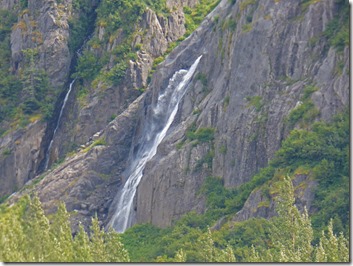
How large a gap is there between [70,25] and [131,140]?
1854cm

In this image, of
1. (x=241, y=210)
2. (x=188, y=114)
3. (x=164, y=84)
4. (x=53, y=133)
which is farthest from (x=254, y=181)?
(x=53, y=133)

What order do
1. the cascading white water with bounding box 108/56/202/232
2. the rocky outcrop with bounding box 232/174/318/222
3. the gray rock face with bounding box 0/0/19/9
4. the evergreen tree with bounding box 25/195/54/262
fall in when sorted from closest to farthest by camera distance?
1. the evergreen tree with bounding box 25/195/54/262
2. the rocky outcrop with bounding box 232/174/318/222
3. the cascading white water with bounding box 108/56/202/232
4. the gray rock face with bounding box 0/0/19/9

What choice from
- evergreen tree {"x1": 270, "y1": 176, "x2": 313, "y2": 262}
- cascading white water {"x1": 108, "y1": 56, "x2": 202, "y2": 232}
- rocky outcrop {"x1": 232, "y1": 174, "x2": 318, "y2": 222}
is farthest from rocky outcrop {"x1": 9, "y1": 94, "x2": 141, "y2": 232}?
evergreen tree {"x1": 270, "y1": 176, "x2": 313, "y2": 262}

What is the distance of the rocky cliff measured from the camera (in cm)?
9131

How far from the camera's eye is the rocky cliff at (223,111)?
91.3m

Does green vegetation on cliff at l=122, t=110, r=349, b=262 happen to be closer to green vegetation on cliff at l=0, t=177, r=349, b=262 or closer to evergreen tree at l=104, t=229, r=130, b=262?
green vegetation on cliff at l=0, t=177, r=349, b=262

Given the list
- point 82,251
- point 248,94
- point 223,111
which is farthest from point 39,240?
point 223,111

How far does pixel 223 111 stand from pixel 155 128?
13.2 metres

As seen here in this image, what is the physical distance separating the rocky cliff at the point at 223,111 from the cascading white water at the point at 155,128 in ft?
3.25

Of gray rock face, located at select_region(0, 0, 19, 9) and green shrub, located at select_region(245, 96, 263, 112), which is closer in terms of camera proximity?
green shrub, located at select_region(245, 96, 263, 112)

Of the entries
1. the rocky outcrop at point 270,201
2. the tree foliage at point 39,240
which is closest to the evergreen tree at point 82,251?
the tree foliage at point 39,240

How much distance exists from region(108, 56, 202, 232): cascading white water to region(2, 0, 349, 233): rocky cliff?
0.99 meters

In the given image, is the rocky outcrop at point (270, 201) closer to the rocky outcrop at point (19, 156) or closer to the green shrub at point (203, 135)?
the green shrub at point (203, 135)

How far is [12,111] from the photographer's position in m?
125
